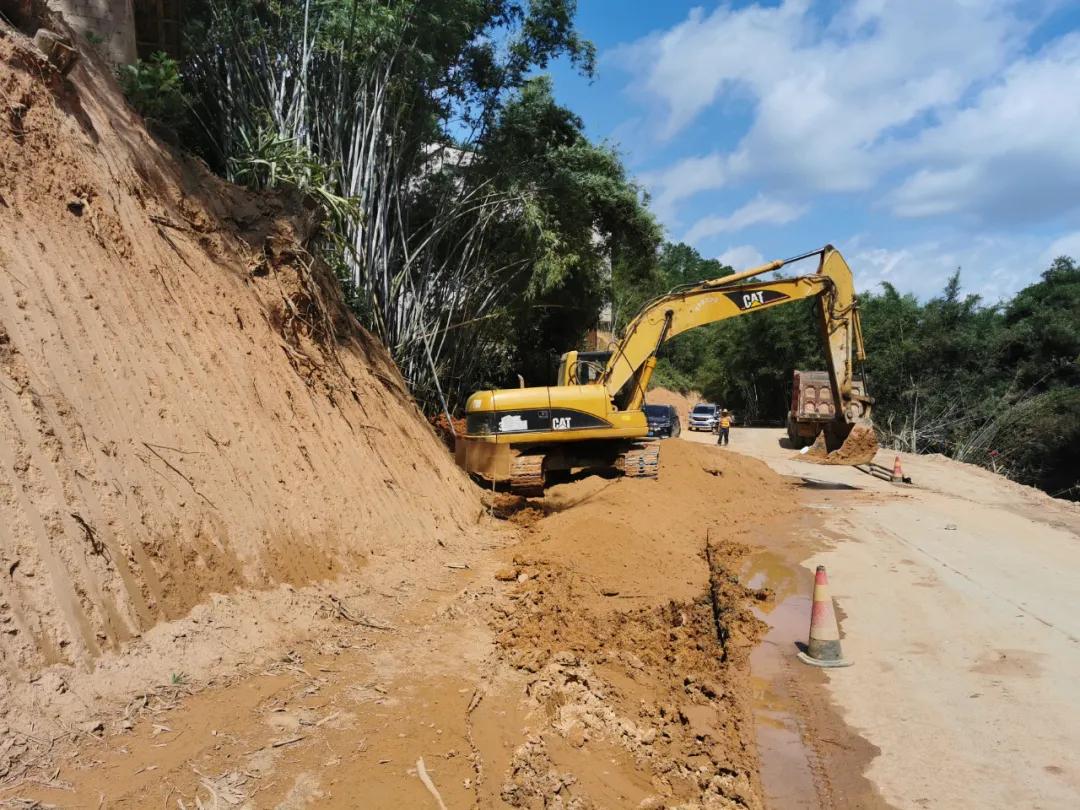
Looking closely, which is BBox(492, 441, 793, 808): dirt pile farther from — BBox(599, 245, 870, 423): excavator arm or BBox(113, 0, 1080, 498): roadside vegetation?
BBox(113, 0, 1080, 498): roadside vegetation

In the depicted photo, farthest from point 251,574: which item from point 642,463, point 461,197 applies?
point 461,197

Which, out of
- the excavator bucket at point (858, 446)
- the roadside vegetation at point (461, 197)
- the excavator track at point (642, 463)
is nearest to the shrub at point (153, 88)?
the roadside vegetation at point (461, 197)

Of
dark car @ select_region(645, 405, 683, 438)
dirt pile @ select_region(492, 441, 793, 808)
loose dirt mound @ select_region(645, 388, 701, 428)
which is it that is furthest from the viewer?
loose dirt mound @ select_region(645, 388, 701, 428)

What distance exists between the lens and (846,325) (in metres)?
13.8

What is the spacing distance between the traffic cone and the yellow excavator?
21.4ft

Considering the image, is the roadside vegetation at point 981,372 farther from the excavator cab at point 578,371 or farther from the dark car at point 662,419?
the excavator cab at point 578,371

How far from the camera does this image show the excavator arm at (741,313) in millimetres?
13031

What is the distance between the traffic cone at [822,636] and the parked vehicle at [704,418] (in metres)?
30.1

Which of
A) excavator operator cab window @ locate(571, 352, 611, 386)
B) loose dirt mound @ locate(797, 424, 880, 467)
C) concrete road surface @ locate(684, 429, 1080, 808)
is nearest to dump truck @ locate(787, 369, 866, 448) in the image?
loose dirt mound @ locate(797, 424, 880, 467)

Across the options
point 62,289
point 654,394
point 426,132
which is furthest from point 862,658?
point 654,394

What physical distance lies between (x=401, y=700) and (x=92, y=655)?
5.77 ft

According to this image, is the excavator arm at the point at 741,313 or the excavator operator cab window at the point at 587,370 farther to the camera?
the excavator operator cab window at the point at 587,370

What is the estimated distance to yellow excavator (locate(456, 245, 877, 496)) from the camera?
39.3 ft

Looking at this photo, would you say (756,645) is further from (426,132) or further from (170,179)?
(426,132)
